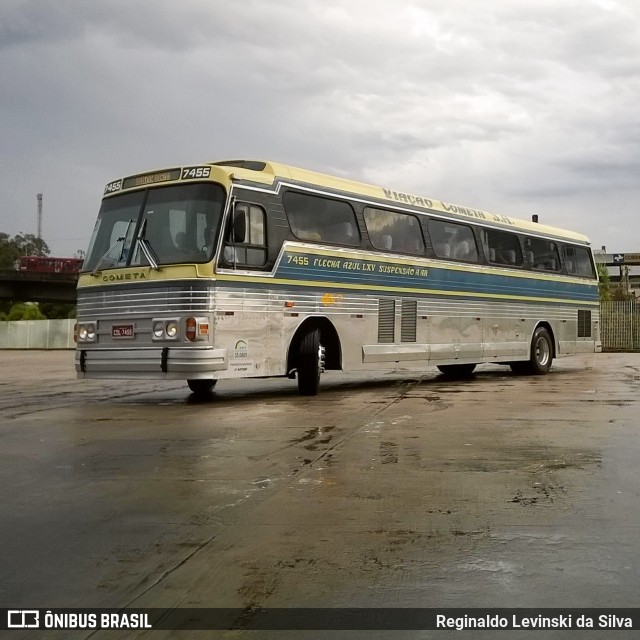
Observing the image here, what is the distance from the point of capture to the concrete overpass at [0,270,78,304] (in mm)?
58500

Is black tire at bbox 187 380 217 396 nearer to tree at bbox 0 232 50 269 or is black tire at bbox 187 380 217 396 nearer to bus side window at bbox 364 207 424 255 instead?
bus side window at bbox 364 207 424 255

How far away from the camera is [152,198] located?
12.7 meters

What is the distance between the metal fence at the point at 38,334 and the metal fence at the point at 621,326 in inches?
1180

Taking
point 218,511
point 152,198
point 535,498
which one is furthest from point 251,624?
point 152,198

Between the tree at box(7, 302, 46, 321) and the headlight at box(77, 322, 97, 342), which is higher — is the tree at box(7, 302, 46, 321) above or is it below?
above

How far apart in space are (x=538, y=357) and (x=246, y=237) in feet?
32.5

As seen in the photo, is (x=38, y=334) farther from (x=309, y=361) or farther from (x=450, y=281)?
(x=309, y=361)

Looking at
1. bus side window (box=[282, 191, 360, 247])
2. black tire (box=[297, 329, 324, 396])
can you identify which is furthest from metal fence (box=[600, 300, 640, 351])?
black tire (box=[297, 329, 324, 396])

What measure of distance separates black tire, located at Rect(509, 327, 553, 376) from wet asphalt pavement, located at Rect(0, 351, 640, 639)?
338 inches

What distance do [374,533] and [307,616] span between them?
1.39m

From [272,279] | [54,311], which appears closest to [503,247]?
[272,279]

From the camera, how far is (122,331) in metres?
12.5

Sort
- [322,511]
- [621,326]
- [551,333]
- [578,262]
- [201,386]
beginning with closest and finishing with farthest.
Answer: [322,511], [201,386], [551,333], [578,262], [621,326]

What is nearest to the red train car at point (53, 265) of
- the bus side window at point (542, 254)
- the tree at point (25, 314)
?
the tree at point (25, 314)
